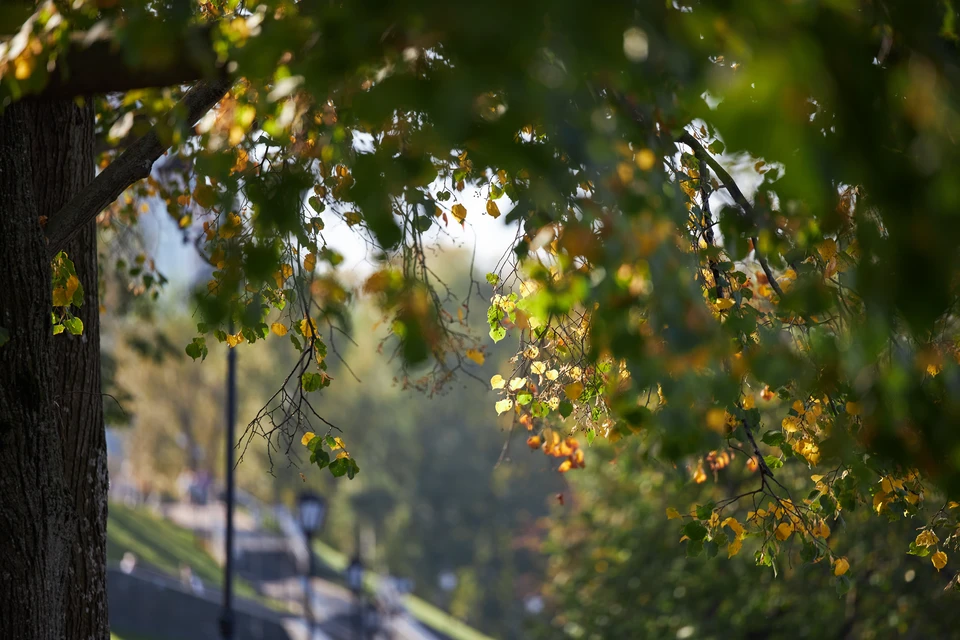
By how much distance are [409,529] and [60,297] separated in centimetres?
3765

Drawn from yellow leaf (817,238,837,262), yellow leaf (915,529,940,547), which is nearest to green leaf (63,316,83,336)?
yellow leaf (817,238,837,262)

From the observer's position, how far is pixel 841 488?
165 inches

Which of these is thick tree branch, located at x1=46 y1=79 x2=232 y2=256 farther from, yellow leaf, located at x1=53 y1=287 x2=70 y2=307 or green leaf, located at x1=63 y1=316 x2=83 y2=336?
green leaf, located at x1=63 y1=316 x2=83 y2=336

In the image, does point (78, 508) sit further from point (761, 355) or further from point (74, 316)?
point (761, 355)

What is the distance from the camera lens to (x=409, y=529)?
131ft

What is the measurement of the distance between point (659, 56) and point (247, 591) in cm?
2760

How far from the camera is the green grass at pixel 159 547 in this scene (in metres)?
24.3

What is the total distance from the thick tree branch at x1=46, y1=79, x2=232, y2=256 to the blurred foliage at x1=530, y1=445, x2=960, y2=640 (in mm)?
4519

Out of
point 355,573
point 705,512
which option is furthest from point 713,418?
point 355,573

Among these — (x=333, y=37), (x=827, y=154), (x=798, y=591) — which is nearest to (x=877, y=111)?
(x=827, y=154)

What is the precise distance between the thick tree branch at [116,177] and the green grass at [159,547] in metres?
20.1

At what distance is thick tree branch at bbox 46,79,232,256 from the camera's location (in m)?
3.71

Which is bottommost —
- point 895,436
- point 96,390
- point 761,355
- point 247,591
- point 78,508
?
point 895,436

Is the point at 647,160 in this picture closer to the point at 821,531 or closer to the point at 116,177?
the point at 116,177
